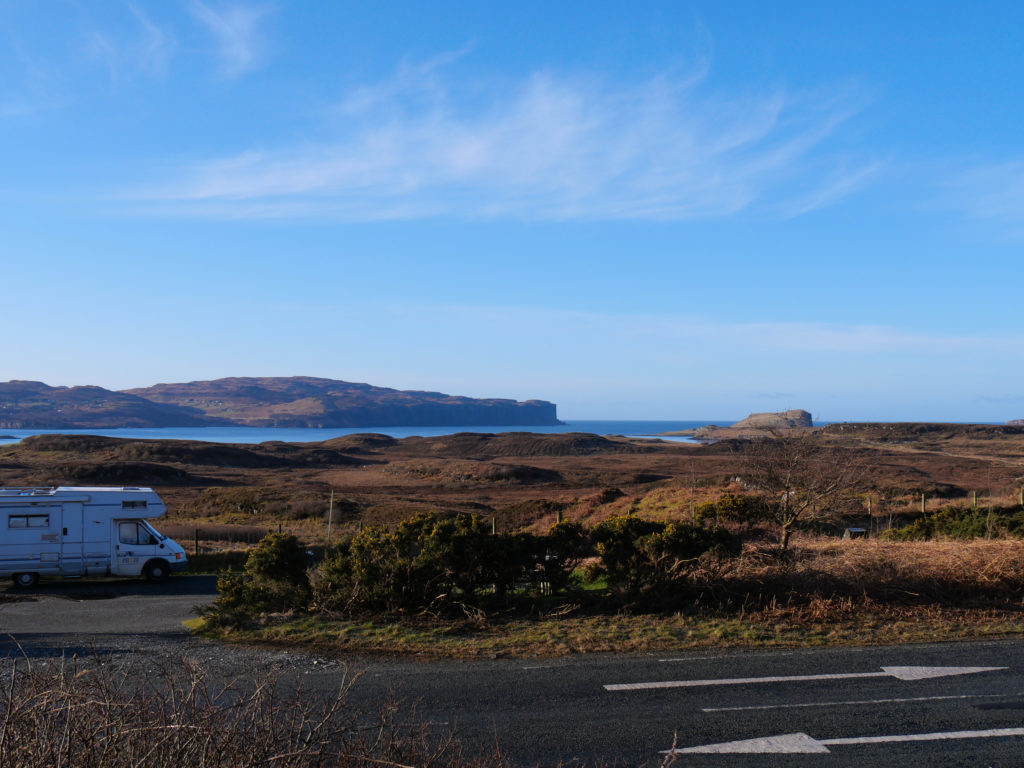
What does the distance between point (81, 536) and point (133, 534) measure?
1216 mm

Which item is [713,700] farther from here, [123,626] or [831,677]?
[123,626]

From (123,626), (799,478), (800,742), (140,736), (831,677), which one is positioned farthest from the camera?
(799,478)

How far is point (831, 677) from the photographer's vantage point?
8391 mm

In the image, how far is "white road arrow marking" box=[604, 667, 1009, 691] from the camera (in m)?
8.17

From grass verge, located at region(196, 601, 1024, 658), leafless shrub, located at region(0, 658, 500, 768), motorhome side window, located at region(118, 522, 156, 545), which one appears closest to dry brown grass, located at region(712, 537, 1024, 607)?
grass verge, located at region(196, 601, 1024, 658)

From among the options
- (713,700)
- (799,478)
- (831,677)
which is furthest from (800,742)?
(799,478)

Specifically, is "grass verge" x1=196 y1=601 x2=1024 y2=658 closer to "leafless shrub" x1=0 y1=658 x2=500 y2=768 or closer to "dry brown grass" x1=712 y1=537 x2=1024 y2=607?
"dry brown grass" x1=712 y1=537 x2=1024 y2=607

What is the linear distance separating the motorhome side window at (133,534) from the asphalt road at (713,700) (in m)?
9.94

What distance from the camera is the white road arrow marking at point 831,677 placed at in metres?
8.17

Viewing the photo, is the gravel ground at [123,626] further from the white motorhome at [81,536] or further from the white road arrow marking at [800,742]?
the white road arrow marking at [800,742]

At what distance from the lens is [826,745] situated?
21.2 feet

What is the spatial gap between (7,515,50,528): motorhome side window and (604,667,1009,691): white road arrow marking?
17.0 meters

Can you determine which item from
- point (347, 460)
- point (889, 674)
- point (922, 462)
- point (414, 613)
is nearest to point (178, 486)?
point (347, 460)

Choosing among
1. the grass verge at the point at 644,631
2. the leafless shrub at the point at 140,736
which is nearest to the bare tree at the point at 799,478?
the grass verge at the point at 644,631
